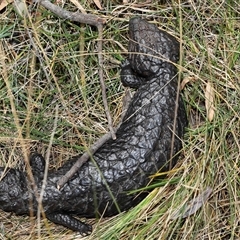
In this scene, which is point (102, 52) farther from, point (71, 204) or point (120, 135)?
point (71, 204)

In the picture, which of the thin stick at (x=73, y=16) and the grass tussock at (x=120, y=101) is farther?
the thin stick at (x=73, y=16)

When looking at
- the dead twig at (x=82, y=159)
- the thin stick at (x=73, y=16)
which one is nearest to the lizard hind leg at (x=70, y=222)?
the dead twig at (x=82, y=159)

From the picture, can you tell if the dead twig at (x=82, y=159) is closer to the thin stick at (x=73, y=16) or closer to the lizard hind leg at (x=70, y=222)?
the lizard hind leg at (x=70, y=222)

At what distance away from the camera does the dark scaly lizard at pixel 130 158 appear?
385 centimetres

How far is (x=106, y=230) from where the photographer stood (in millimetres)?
3916

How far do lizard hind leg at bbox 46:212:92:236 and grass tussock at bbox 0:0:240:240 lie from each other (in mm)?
58

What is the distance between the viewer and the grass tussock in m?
3.88

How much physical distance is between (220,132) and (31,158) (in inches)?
46.6

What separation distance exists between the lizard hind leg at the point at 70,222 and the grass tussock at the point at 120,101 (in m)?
0.06

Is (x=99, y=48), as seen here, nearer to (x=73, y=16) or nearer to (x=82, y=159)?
(x=73, y=16)

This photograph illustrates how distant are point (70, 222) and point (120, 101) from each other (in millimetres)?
835

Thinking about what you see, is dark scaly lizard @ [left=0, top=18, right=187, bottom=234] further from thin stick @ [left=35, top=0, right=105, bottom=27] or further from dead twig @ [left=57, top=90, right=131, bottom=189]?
thin stick @ [left=35, top=0, right=105, bottom=27]

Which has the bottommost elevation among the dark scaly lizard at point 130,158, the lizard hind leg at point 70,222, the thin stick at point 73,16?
the lizard hind leg at point 70,222

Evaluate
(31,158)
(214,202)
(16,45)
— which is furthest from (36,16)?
(214,202)
